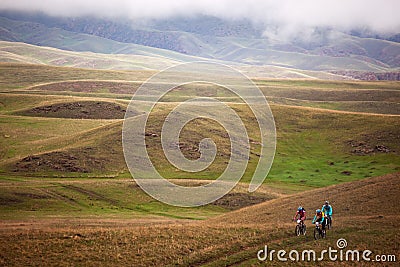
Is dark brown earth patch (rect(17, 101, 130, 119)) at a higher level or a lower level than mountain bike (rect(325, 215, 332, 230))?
higher

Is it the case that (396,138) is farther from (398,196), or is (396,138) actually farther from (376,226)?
(376,226)

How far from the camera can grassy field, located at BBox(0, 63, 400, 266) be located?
40000 mm

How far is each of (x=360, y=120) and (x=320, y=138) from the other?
659 inches

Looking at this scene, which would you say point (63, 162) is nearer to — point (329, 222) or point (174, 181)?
point (174, 181)

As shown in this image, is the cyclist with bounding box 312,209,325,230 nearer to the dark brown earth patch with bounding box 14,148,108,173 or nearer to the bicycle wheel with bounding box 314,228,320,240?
the bicycle wheel with bounding box 314,228,320,240

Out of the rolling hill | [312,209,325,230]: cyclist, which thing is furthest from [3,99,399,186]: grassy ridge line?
[312,209,325,230]: cyclist

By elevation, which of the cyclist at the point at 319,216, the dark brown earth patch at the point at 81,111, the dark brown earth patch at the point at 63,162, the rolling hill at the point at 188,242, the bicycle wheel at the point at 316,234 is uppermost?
the dark brown earth patch at the point at 81,111

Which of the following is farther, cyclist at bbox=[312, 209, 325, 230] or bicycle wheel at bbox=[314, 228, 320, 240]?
bicycle wheel at bbox=[314, 228, 320, 240]

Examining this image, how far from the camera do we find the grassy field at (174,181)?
4000 cm

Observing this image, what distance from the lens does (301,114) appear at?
144 meters

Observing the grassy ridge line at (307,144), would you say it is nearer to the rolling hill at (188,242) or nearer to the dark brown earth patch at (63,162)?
the dark brown earth patch at (63,162)

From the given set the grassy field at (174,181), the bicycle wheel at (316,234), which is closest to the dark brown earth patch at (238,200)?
the grassy field at (174,181)

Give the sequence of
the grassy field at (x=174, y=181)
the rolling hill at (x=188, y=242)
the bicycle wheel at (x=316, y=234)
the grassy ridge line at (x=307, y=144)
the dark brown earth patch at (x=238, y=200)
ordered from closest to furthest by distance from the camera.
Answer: the rolling hill at (x=188, y=242), the grassy field at (x=174, y=181), the bicycle wheel at (x=316, y=234), the dark brown earth patch at (x=238, y=200), the grassy ridge line at (x=307, y=144)

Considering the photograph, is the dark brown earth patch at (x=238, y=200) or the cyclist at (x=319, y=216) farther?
the dark brown earth patch at (x=238, y=200)
